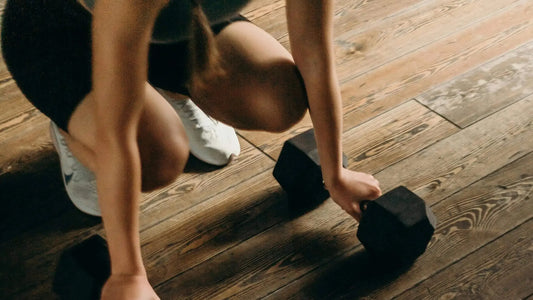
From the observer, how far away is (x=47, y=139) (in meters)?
1.50

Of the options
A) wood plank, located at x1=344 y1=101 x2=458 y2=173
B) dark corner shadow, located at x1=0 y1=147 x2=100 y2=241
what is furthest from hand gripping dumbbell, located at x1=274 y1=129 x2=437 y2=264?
dark corner shadow, located at x1=0 y1=147 x2=100 y2=241

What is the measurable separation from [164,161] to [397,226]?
44cm

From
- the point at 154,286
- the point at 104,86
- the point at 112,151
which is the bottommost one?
the point at 154,286

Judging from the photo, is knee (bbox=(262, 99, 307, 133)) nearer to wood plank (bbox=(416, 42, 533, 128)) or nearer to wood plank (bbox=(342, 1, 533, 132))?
wood plank (bbox=(342, 1, 533, 132))

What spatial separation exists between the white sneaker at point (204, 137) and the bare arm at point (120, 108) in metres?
0.44

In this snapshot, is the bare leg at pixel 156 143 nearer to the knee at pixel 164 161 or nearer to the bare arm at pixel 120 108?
the knee at pixel 164 161

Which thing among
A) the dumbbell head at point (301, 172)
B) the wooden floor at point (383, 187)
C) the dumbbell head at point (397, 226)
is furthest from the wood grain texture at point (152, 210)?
the dumbbell head at point (397, 226)

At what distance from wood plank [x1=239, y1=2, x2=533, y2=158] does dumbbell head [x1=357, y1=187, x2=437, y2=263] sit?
365 mm

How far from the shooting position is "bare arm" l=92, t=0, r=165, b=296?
0.73 meters

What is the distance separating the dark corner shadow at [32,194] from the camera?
1.29 metres

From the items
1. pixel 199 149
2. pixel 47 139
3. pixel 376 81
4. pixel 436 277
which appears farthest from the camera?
pixel 376 81

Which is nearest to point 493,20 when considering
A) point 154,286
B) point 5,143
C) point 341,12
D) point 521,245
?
point 341,12

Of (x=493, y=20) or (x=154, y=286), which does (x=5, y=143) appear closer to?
(x=154, y=286)

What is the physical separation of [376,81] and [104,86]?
3.15ft
